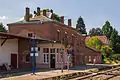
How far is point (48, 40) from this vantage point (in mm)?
36500

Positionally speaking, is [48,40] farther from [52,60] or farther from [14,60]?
[14,60]

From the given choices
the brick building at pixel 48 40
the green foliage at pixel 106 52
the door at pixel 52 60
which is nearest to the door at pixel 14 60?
the brick building at pixel 48 40

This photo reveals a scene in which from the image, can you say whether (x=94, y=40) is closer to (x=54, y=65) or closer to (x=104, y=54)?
(x=104, y=54)

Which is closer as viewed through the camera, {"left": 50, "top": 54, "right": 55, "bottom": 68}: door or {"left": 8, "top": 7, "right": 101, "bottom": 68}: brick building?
{"left": 8, "top": 7, "right": 101, "bottom": 68}: brick building

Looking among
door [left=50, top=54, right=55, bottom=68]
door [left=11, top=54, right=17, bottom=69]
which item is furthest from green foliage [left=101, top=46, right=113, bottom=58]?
door [left=11, top=54, right=17, bottom=69]

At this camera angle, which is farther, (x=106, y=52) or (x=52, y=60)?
(x=106, y=52)

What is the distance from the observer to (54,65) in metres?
36.4

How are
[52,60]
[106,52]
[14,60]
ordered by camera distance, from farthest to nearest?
[106,52]
[52,60]
[14,60]

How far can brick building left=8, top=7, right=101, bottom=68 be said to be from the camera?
36156mm

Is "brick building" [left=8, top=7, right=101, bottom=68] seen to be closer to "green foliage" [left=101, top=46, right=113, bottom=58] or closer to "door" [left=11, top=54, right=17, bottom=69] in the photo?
"door" [left=11, top=54, right=17, bottom=69]

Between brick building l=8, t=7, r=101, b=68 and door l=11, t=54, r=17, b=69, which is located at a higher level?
brick building l=8, t=7, r=101, b=68

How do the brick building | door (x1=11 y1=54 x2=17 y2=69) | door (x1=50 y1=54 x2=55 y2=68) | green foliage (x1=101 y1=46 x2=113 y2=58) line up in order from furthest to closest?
green foliage (x1=101 y1=46 x2=113 y2=58)
door (x1=50 y1=54 x2=55 y2=68)
the brick building
door (x1=11 y1=54 x2=17 y2=69)

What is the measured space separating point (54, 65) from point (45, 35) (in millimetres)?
5842

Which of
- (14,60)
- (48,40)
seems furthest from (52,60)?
(14,60)
